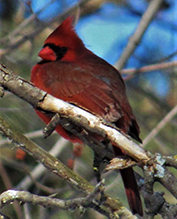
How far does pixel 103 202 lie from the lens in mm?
2029

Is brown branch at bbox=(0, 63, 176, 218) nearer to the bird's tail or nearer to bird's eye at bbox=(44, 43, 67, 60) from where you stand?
the bird's tail

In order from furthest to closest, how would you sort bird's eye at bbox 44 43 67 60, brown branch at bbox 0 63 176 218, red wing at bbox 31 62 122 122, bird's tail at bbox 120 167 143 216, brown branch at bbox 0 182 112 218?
1. bird's eye at bbox 44 43 67 60
2. red wing at bbox 31 62 122 122
3. bird's tail at bbox 120 167 143 216
4. brown branch at bbox 0 63 176 218
5. brown branch at bbox 0 182 112 218

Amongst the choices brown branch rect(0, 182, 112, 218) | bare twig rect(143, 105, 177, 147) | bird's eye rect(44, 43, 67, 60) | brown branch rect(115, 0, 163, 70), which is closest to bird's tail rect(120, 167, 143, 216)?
brown branch rect(0, 182, 112, 218)

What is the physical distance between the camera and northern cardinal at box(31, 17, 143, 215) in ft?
7.70

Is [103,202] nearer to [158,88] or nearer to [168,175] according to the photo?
[168,175]

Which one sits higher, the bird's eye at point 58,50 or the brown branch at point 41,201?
the bird's eye at point 58,50

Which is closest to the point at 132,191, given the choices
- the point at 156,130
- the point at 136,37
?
the point at 156,130

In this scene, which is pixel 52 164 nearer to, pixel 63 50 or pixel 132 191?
pixel 132 191

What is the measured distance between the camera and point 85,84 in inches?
100.0

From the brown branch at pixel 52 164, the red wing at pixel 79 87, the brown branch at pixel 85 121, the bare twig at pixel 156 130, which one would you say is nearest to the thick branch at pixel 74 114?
the brown branch at pixel 85 121

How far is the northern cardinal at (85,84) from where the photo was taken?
2346 millimetres

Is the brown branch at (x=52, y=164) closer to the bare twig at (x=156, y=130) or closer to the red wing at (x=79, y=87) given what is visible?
the red wing at (x=79, y=87)

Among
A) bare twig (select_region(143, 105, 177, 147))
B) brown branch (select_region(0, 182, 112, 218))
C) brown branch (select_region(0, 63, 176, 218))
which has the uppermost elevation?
brown branch (select_region(0, 63, 176, 218))

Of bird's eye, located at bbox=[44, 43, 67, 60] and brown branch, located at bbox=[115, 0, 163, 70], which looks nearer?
bird's eye, located at bbox=[44, 43, 67, 60]
